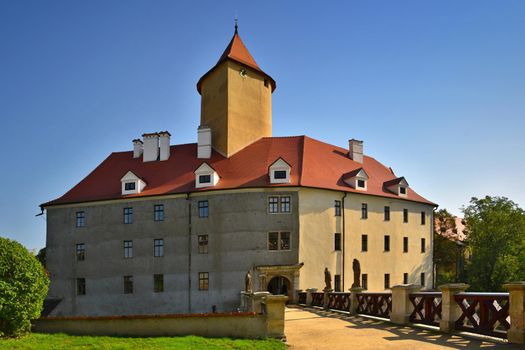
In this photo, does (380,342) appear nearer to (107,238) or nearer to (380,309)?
(380,309)

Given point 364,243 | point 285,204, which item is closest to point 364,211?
point 364,243

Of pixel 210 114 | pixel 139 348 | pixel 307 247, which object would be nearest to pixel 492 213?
pixel 307 247

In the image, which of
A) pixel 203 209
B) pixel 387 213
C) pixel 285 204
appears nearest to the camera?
pixel 285 204

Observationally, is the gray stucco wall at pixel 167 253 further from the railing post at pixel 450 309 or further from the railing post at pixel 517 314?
the railing post at pixel 517 314

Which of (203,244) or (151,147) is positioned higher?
(151,147)

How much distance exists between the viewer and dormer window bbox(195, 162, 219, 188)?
30672 mm

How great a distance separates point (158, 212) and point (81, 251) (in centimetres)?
679

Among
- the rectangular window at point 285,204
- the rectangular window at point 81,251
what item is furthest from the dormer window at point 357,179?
the rectangular window at point 81,251

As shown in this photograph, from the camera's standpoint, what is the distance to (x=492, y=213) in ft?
141

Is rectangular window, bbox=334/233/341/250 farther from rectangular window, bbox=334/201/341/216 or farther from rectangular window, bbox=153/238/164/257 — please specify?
rectangular window, bbox=153/238/164/257

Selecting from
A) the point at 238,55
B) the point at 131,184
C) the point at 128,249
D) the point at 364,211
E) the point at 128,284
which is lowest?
the point at 128,284

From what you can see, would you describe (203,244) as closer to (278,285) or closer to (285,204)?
(278,285)

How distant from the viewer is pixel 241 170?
31703 millimetres

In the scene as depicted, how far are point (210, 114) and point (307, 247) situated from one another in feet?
45.9
